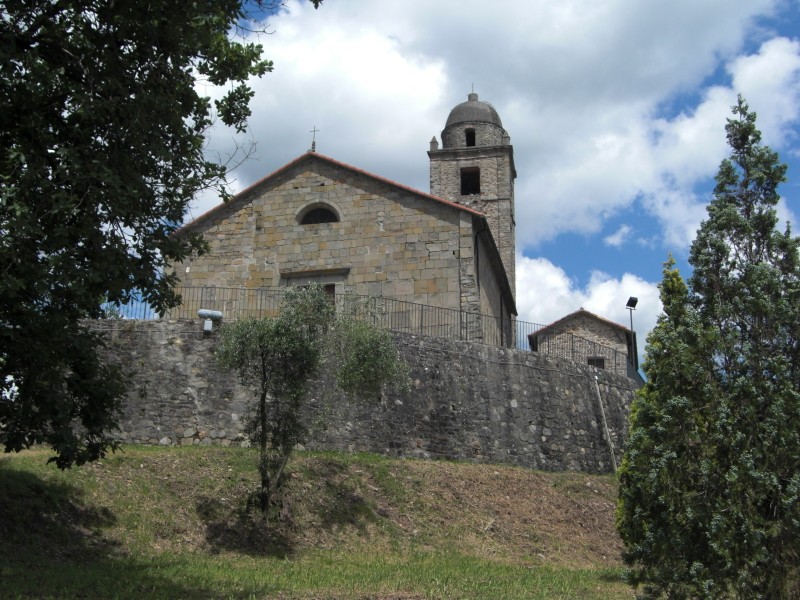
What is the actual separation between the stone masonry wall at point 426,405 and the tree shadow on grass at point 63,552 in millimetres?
3422

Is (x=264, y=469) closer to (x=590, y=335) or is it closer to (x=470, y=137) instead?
(x=590, y=335)

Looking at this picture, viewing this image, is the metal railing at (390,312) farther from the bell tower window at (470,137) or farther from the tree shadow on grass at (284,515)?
the bell tower window at (470,137)

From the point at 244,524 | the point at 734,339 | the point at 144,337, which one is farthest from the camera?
the point at 144,337

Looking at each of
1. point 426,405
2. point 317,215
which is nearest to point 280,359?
point 426,405

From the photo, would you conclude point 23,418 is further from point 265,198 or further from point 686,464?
point 265,198

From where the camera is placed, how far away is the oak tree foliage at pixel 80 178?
9.52 meters

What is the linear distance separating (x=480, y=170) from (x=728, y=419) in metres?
35.3

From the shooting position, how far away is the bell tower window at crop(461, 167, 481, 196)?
4412 cm

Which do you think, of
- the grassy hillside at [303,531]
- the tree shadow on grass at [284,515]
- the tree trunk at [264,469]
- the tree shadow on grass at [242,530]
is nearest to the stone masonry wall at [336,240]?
the grassy hillside at [303,531]

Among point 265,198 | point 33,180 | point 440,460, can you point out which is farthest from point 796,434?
point 265,198

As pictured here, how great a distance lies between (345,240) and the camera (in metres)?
25.9

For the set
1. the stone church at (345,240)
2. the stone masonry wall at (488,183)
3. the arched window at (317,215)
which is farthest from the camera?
the stone masonry wall at (488,183)

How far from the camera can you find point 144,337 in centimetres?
1936

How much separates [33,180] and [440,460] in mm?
13132
